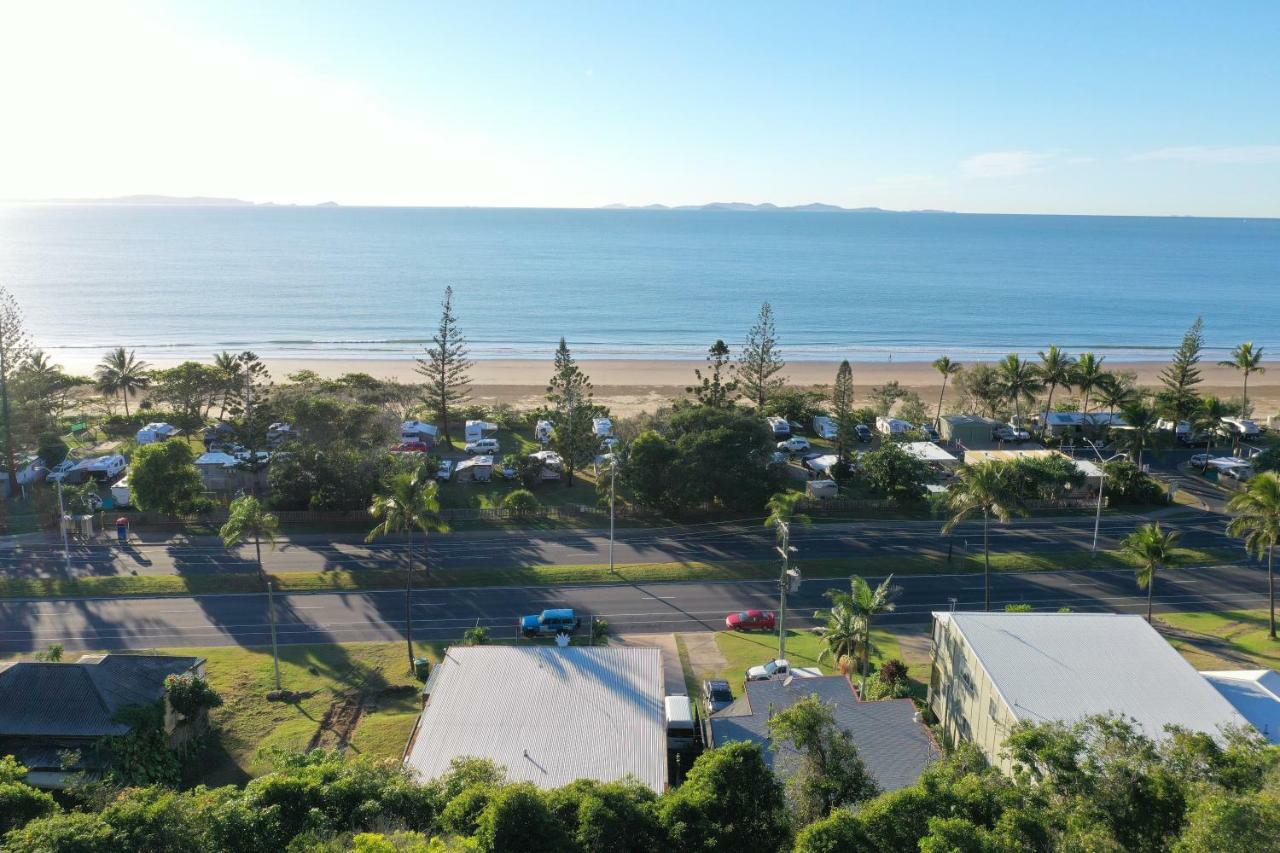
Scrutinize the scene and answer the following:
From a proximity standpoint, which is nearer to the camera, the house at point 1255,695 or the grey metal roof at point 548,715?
the grey metal roof at point 548,715

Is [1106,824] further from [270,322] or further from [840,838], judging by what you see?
[270,322]

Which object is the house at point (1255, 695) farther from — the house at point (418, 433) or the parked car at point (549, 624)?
the house at point (418, 433)

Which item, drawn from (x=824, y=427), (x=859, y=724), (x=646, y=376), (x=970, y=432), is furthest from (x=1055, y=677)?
(x=646, y=376)

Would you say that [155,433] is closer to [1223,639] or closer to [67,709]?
[67,709]

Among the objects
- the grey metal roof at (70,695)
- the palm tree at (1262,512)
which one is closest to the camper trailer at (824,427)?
the palm tree at (1262,512)

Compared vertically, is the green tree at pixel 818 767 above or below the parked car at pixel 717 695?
above

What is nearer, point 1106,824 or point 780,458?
point 1106,824

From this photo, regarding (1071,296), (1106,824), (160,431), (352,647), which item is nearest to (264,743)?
(352,647)
